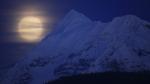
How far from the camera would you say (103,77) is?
22.3 m

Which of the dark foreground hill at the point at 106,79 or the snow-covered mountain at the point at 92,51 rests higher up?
the snow-covered mountain at the point at 92,51

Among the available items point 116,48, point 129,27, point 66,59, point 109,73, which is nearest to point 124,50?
point 116,48

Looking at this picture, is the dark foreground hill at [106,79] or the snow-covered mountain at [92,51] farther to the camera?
the snow-covered mountain at [92,51]

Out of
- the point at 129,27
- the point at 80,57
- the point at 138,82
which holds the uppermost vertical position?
the point at 129,27

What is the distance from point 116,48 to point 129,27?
11.3 metres

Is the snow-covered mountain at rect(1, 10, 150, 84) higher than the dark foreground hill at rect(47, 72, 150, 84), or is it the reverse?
the snow-covered mountain at rect(1, 10, 150, 84)

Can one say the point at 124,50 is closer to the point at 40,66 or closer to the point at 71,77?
the point at 40,66

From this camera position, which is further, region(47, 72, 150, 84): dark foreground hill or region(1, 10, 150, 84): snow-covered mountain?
region(1, 10, 150, 84): snow-covered mountain

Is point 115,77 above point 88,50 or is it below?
below

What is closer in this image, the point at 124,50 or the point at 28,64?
the point at 124,50

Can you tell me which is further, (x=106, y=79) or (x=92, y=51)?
(x=92, y=51)

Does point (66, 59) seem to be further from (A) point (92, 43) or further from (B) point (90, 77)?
(B) point (90, 77)

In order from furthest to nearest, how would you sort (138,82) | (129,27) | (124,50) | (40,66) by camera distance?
(40,66), (129,27), (124,50), (138,82)

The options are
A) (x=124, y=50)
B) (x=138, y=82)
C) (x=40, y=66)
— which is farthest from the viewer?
(x=40, y=66)
